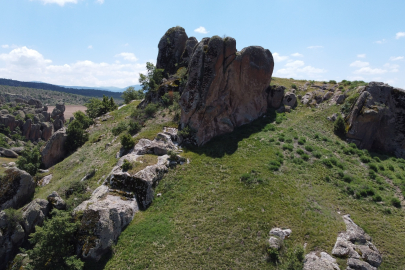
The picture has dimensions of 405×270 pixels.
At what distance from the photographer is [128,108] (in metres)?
45.2

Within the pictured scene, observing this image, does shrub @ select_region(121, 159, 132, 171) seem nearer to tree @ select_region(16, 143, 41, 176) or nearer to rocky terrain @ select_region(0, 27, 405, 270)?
rocky terrain @ select_region(0, 27, 405, 270)

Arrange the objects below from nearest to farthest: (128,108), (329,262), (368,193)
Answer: (329,262), (368,193), (128,108)

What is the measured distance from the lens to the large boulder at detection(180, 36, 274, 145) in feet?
84.4

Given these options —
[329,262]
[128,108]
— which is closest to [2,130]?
[128,108]

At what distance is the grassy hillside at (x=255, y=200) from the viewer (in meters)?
14.9

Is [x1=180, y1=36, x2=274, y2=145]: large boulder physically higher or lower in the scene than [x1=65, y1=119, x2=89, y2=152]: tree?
higher

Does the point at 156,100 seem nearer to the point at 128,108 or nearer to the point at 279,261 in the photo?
the point at 128,108

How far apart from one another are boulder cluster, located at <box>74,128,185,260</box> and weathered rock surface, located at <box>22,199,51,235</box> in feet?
11.9

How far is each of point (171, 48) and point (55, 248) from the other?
140 feet

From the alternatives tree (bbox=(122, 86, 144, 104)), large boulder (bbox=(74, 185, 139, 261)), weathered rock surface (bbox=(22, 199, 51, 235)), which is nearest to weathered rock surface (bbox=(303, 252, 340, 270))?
large boulder (bbox=(74, 185, 139, 261))

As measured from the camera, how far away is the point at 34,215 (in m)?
17.8

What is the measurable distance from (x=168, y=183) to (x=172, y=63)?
33738mm

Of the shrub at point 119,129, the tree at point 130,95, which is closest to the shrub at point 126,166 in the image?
the shrub at point 119,129

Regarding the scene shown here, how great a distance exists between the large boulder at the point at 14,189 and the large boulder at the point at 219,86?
59.4 feet
